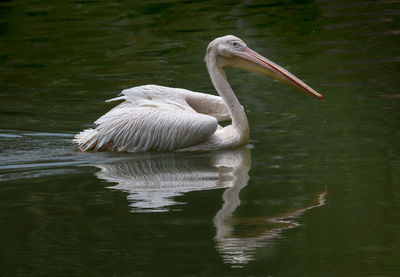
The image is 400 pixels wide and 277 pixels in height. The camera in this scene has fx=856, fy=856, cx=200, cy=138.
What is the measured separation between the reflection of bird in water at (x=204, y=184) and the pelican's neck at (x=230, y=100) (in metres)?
0.17

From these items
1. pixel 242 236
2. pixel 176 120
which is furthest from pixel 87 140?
pixel 242 236

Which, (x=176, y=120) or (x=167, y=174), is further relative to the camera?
(x=176, y=120)

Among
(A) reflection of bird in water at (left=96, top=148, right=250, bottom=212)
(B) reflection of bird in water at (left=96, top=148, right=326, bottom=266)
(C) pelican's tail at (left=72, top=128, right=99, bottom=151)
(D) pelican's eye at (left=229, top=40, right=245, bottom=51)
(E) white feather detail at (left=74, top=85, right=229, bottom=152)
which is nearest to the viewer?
(B) reflection of bird in water at (left=96, top=148, right=326, bottom=266)

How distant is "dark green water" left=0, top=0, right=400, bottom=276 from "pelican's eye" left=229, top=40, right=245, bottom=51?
2.47ft

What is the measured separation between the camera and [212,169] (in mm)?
6055

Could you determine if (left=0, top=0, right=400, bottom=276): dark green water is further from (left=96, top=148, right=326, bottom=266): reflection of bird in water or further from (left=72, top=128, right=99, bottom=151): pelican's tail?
(left=72, top=128, right=99, bottom=151): pelican's tail

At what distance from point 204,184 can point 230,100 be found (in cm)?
136

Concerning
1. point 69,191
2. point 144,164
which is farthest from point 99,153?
point 69,191

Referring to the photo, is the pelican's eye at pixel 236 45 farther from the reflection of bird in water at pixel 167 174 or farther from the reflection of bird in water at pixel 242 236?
the reflection of bird in water at pixel 242 236

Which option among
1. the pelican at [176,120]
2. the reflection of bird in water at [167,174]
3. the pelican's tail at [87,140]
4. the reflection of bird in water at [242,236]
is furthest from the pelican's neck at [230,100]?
the reflection of bird in water at [242,236]

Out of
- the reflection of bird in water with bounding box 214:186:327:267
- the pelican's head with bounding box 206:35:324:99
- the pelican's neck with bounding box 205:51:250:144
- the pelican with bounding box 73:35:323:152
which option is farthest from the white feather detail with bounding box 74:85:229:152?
the reflection of bird in water with bounding box 214:186:327:267

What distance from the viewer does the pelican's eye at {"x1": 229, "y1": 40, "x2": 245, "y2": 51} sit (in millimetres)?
6736

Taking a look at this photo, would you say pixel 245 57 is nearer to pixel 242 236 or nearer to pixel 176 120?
pixel 176 120

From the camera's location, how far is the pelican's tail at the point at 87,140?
662cm
